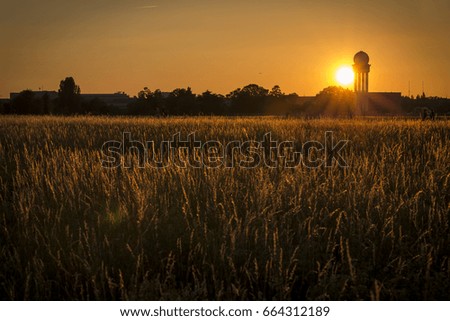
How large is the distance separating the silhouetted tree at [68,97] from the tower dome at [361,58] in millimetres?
35469

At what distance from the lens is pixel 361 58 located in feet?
201

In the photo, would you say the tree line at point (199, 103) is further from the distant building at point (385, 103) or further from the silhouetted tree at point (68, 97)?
the distant building at point (385, 103)

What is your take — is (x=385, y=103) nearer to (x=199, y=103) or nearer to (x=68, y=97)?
(x=199, y=103)

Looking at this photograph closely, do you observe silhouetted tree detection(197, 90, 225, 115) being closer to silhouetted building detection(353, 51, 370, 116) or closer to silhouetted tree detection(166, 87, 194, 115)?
silhouetted tree detection(166, 87, 194, 115)

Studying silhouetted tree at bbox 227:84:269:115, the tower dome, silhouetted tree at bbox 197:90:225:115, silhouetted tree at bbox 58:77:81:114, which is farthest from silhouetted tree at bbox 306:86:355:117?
silhouetted tree at bbox 58:77:81:114

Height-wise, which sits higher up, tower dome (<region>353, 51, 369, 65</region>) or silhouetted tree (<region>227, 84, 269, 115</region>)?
tower dome (<region>353, 51, 369, 65</region>)

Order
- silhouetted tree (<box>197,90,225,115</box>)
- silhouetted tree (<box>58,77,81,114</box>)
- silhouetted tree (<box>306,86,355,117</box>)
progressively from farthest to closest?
silhouetted tree (<box>58,77,81,114</box>) → silhouetted tree (<box>306,86,355,117</box>) → silhouetted tree (<box>197,90,225,115</box>)

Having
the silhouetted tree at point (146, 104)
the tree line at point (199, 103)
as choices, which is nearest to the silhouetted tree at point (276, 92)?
the tree line at point (199, 103)

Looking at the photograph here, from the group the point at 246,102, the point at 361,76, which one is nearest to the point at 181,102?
the point at 246,102

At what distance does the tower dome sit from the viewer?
60969 millimetres

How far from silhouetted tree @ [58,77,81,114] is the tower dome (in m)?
35.5

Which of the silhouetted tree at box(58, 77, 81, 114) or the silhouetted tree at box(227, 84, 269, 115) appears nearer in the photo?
the silhouetted tree at box(227, 84, 269, 115)
